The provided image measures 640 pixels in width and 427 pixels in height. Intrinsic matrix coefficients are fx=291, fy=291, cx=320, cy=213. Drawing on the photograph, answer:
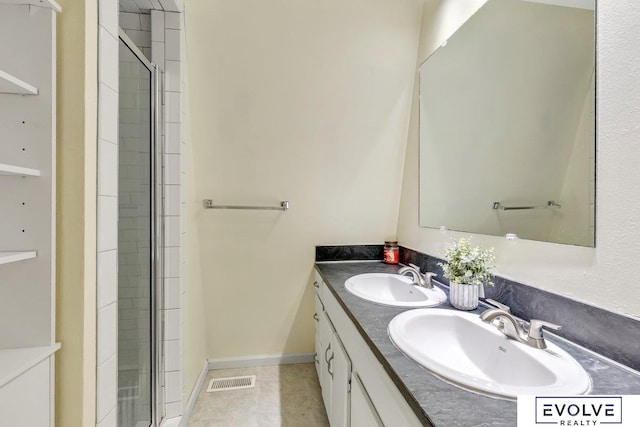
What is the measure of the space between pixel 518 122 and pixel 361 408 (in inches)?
48.5

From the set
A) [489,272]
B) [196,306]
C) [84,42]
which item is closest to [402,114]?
[489,272]

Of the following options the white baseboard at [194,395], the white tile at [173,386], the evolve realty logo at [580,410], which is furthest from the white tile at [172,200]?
the evolve realty logo at [580,410]

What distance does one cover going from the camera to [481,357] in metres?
0.98

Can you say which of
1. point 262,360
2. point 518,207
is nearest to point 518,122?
point 518,207

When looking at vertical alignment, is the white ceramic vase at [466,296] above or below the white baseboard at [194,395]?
above

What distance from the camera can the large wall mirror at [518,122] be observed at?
90 centimetres

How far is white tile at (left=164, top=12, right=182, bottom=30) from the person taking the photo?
1.57 meters

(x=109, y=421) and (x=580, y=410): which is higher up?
(x=580, y=410)

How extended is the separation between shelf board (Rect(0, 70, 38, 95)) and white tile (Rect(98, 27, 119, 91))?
0.18 meters

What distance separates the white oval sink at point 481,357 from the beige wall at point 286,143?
121 centimetres

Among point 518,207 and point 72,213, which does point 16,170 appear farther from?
point 518,207

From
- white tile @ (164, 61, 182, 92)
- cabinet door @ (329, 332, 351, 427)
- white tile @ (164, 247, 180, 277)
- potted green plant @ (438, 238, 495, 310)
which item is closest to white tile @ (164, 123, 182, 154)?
white tile @ (164, 61, 182, 92)

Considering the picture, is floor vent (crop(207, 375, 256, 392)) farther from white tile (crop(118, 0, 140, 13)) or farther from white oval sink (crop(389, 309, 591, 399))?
white tile (crop(118, 0, 140, 13))

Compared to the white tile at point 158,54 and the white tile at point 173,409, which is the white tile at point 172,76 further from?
the white tile at point 173,409
